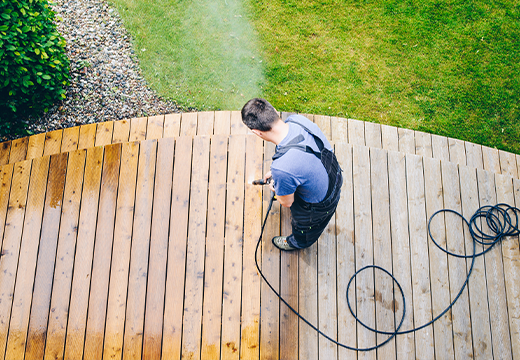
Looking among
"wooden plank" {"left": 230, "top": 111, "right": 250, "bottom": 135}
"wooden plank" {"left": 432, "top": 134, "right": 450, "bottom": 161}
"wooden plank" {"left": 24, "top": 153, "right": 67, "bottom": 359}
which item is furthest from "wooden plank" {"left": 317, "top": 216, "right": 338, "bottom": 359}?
"wooden plank" {"left": 24, "top": 153, "right": 67, "bottom": 359}

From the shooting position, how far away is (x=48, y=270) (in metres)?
2.92

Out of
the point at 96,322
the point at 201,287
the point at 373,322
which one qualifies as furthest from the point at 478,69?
the point at 96,322

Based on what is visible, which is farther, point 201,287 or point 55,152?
point 55,152

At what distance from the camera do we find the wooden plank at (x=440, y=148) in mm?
3504

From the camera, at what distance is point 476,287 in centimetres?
290

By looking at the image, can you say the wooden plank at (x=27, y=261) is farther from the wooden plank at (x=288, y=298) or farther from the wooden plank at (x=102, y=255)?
the wooden plank at (x=288, y=298)

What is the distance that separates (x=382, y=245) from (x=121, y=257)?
8.10 ft

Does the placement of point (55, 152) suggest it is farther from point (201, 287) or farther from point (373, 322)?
point (373, 322)

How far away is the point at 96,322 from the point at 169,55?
3.31 meters

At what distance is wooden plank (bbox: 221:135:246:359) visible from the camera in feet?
8.90

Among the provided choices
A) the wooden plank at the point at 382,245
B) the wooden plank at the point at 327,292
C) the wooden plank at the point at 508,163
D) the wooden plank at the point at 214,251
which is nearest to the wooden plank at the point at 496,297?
the wooden plank at the point at 508,163

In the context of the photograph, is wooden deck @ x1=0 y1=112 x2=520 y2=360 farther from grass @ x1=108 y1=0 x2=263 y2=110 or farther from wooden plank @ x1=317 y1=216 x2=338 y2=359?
grass @ x1=108 y1=0 x2=263 y2=110

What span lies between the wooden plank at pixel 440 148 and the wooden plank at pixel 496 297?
0.51 meters

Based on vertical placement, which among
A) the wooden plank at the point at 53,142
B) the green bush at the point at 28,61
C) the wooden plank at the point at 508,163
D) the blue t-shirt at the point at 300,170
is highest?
the green bush at the point at 28,61
